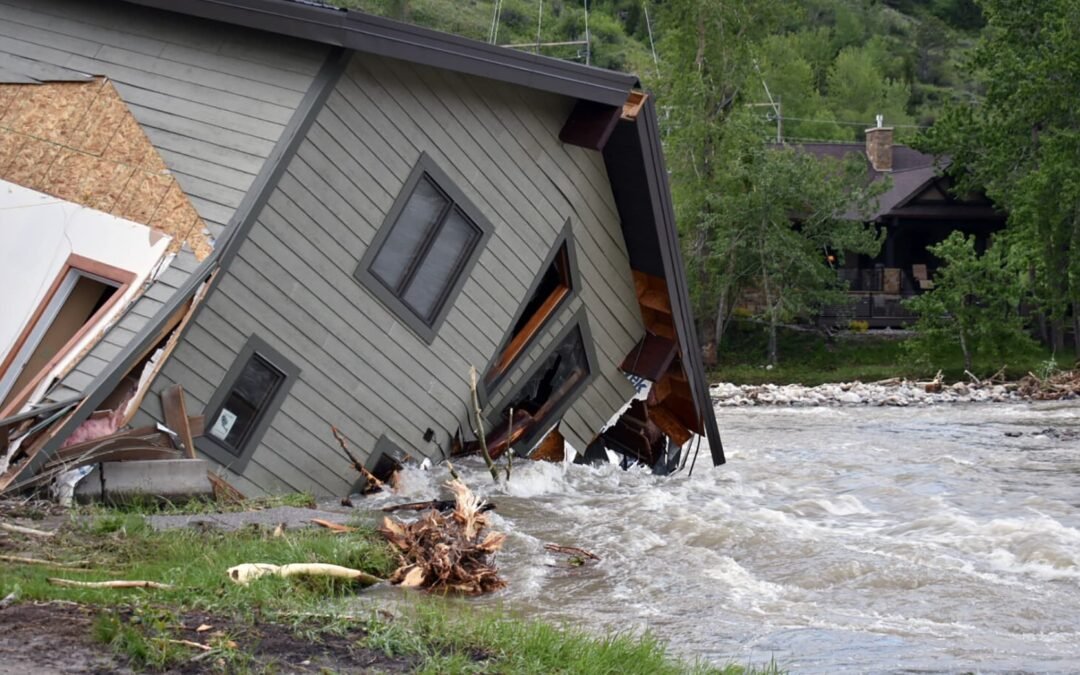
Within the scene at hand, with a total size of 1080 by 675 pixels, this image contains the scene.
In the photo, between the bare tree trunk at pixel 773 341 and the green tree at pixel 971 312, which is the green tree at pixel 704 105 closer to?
the bare tree trunk at pixel 773 341

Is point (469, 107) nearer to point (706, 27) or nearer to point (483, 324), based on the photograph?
point (483, 324)

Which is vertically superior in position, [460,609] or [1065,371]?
[1065,371]

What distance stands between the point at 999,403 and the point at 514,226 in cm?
2160

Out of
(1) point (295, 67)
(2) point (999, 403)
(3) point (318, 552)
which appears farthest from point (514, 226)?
(2) point (999, 403)

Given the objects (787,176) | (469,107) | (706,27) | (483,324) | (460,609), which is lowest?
(460,609)

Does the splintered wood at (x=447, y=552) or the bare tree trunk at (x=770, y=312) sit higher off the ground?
the bare tree trunk at (x=770, y=312)

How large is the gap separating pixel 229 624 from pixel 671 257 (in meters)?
9.06

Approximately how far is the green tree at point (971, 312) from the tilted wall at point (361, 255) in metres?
23.8

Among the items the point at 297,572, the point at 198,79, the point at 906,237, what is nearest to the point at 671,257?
Answer: the point at 198,79

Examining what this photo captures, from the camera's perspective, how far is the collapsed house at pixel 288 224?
1059 cm

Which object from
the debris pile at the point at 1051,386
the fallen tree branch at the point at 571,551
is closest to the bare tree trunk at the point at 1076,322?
the debris pile at the point at 1051,386

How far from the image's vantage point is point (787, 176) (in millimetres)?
39375

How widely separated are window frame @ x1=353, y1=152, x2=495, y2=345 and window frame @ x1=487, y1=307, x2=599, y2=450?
158cm

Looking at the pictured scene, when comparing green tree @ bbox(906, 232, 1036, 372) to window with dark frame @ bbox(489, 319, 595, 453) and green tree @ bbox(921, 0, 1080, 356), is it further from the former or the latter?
window with dark frame @ bbox(489, 319, 595, 453)
